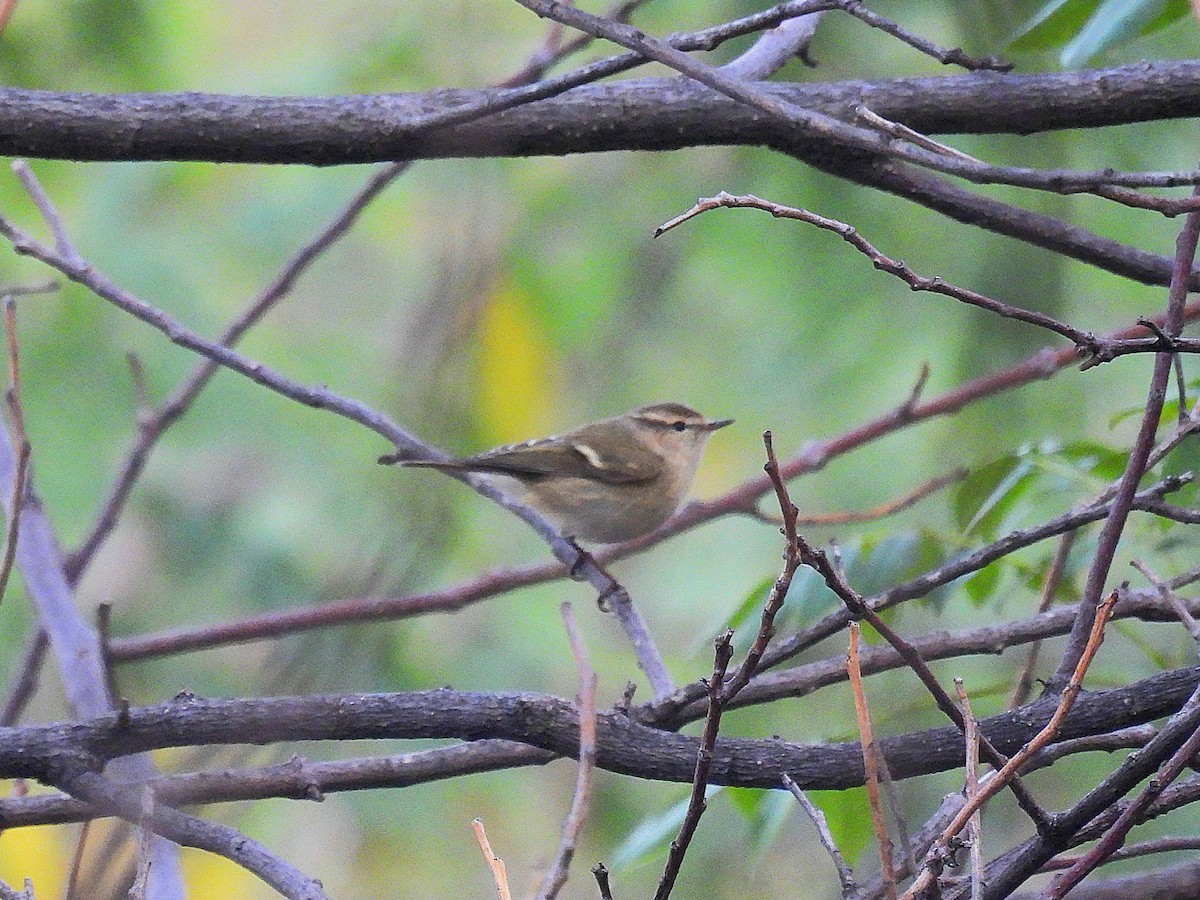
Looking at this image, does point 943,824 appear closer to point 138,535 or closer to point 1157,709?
point 1157,709

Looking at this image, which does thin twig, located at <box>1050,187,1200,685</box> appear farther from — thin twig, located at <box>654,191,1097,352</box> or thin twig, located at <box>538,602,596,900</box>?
thin twig, located at <box>538,602,596,900</box>

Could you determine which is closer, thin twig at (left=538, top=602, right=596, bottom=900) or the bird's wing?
thin twig at (left=538, top=602, right=596, bottom=900)

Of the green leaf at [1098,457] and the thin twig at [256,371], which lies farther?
the thin twig at [256,371]

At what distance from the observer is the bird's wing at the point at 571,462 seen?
4.70 meters

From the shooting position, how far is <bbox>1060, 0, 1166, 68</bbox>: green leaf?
212cm

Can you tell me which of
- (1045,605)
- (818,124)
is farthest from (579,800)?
(1045,605)

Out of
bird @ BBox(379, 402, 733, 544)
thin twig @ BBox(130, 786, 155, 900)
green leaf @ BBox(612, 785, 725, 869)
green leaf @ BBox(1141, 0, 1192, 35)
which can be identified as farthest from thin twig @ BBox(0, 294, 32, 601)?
bird @ BBox(379, 402, 733, 544)

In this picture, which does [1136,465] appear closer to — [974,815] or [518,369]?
[974,815]

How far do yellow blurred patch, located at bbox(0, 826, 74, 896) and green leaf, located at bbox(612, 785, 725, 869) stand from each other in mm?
1066

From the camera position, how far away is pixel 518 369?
5.17 meters

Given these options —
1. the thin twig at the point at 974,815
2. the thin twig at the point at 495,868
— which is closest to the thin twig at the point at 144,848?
the thin twig at the point at 495,868

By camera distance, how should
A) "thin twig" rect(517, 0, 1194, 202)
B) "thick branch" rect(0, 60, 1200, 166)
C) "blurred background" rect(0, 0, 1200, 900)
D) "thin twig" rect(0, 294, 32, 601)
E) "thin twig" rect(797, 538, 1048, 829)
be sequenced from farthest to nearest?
"blurred background" rect(0, 0, 1200, 900), "thin twig" rect(0, 294, 32, 601), "thick branch" rect(0, 60, 1200, 166), "thin twig" rect(517, 0, 1194, 202), "thin twig" rect(797, 538, 1048, 829)

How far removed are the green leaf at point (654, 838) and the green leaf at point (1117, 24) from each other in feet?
4.76

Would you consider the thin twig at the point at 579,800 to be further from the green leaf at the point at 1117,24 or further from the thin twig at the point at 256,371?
the green leaf at the point at 1117,24
